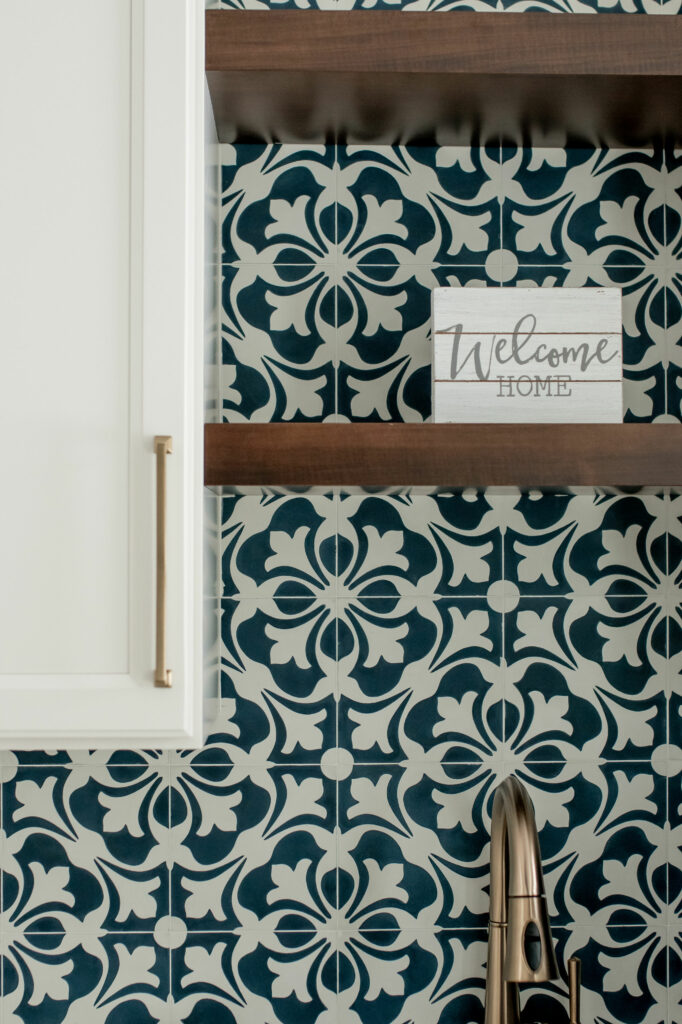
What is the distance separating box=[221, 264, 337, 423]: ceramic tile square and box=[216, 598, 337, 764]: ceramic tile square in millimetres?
273

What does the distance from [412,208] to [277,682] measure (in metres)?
0.69

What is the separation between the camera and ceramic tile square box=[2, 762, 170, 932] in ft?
4.02

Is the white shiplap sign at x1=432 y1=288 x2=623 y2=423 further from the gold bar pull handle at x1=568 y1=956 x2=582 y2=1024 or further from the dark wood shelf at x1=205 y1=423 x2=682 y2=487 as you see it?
the gold bar pull handle at x1=568 y1=956 x2=582 y2=1024

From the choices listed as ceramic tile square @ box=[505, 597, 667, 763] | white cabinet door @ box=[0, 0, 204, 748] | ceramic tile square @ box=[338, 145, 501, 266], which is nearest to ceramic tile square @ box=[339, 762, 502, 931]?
ceramic tile square @ box=[505, 597, 667, 763]

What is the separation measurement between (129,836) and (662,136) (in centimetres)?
121

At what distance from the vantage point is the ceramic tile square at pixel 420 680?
1.24m

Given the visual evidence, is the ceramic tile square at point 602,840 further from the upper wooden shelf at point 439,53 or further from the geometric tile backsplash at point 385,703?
the upper wooden shelf at point 439,53

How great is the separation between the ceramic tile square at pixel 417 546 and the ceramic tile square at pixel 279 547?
23 mm

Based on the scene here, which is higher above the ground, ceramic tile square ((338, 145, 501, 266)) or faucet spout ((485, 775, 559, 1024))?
ceramic tile square ((338, 145, 501, 266))

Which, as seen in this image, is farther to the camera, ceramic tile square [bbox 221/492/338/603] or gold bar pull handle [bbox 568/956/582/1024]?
ceramic tile square [bbox 221/492/338/603]

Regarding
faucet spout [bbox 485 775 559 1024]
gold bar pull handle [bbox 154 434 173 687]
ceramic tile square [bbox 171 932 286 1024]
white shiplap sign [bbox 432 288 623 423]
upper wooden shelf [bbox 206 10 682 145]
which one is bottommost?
ceramic tile square [bbox 171 932 286 1024]

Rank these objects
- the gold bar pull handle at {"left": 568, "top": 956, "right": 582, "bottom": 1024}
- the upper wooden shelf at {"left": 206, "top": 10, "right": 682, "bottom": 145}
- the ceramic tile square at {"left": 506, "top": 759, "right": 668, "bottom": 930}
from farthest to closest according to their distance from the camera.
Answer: the ceramic tile square at {"left": 506, "top": 759, "right": 668, "bottom": 930}, the gold bar pull handle at {"left": 568, "top": 956, "right": 582, "bottom": 1024}, the upper wooden shelf at {"left": 206, "top": 10, "right": 682, "bottom": 145}

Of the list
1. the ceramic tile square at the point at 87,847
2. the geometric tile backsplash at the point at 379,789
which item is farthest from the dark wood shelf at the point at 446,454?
the ceramic tile square at the point at 87,847

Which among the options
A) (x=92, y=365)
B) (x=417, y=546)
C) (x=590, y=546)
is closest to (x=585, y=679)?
(x=590, y=546)
